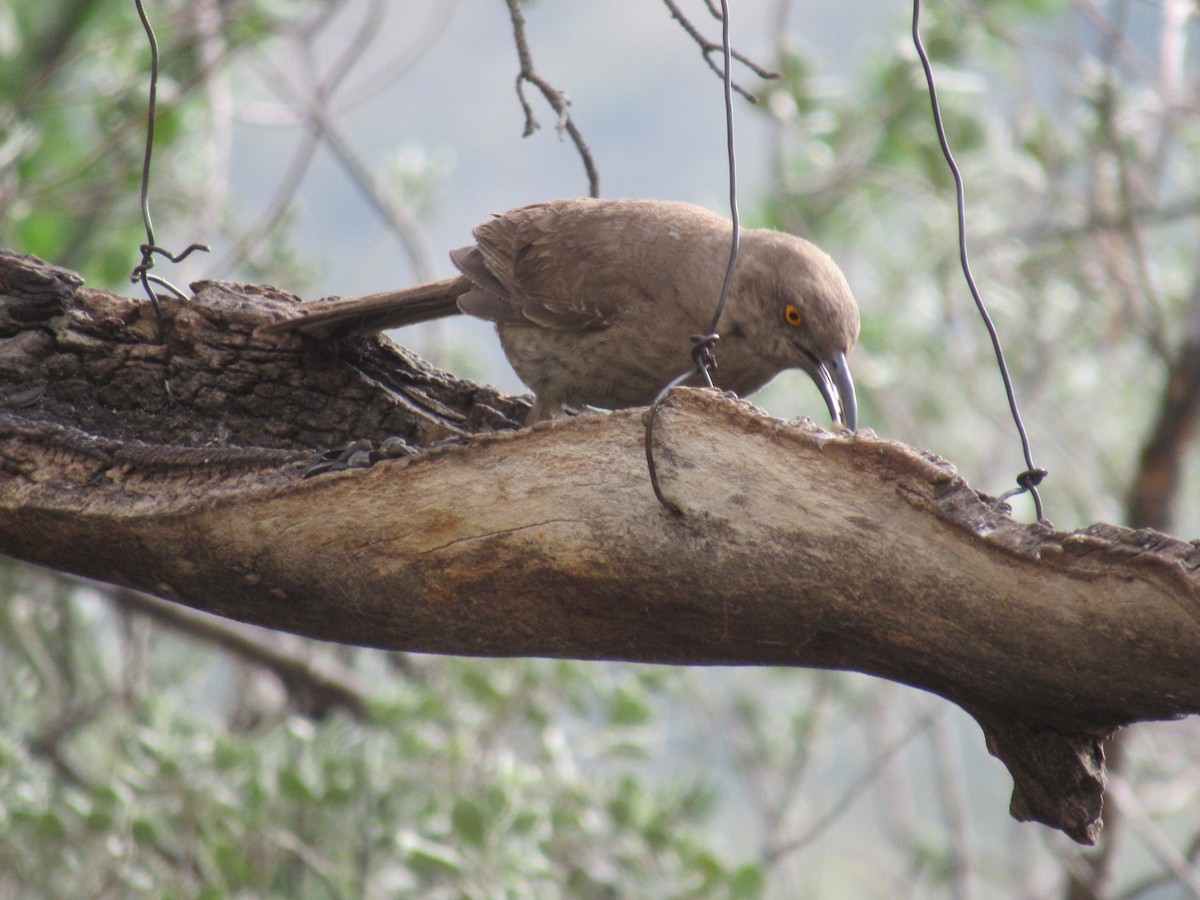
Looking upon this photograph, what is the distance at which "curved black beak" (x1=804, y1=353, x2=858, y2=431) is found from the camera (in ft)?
9.81

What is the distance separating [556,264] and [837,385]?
884 millimetres

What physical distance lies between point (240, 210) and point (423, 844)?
5.29 meters

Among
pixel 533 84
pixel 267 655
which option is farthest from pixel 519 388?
pixel 533 84

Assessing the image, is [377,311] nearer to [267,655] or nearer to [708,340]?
[708,340]

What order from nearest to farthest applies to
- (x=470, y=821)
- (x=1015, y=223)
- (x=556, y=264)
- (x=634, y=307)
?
(x=634, y=307) < (x=556, y=264) < (x=470, y=821) < (x=1015, y=223)

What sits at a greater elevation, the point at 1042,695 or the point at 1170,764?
the point at 1170,764

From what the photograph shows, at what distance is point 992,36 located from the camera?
5.91 m

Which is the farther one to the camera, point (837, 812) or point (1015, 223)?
point (1015, 223)

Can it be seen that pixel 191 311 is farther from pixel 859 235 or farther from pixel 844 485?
pixel 859 235

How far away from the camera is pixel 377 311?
127 inches

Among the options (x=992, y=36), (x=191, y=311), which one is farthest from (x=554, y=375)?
(x=992, y=36)

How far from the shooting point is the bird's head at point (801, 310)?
3.16 meters

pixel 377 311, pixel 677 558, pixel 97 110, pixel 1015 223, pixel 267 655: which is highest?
pixel 1015 223

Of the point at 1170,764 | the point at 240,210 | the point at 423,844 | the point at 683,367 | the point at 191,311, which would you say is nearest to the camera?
the point at 191,311
